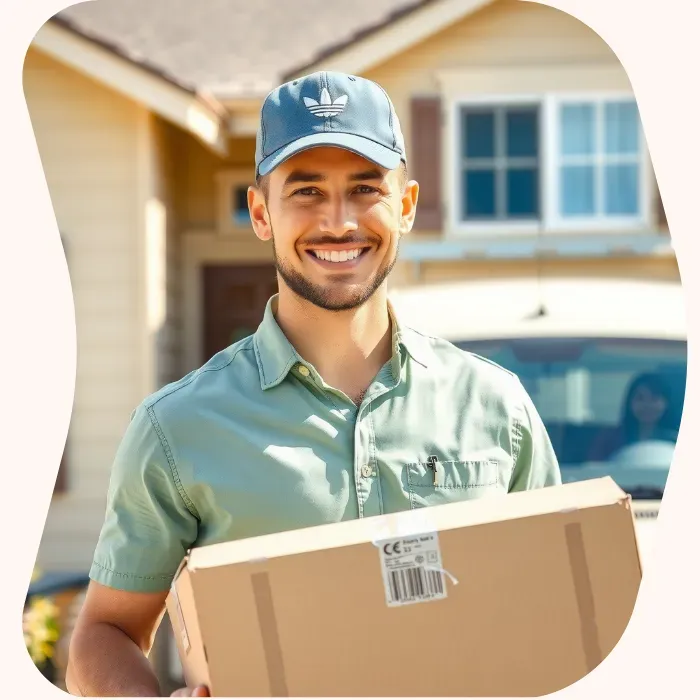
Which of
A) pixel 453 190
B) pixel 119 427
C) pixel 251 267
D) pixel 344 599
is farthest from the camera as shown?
pixel 251 267

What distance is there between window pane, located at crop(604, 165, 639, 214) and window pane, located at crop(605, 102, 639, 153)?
0.56 ft

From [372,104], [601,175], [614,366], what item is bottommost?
[614,366]

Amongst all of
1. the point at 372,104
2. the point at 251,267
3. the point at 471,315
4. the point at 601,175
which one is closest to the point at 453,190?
the point at 601,175

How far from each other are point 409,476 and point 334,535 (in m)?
0.35

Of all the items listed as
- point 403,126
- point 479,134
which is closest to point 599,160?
point 479,134

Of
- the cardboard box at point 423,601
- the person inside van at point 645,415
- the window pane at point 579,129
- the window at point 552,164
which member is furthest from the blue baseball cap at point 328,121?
the window pane at point 579,129

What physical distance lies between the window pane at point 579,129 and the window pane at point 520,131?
21cm

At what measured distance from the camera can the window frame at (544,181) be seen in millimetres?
8773

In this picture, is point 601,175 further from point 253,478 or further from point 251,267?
point 253,478

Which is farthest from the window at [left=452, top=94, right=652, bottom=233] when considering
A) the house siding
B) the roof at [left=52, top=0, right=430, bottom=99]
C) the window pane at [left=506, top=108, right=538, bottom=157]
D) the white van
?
the white van

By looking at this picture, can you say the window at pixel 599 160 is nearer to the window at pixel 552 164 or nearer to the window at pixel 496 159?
the window at pixel 552 164

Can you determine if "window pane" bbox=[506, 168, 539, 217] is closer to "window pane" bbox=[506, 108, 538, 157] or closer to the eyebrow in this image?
"window pane" bbox=[506, 108, 538, 157]

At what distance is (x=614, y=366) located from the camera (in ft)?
12.5

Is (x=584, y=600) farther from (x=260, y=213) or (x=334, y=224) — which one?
(x=260, y=213)
